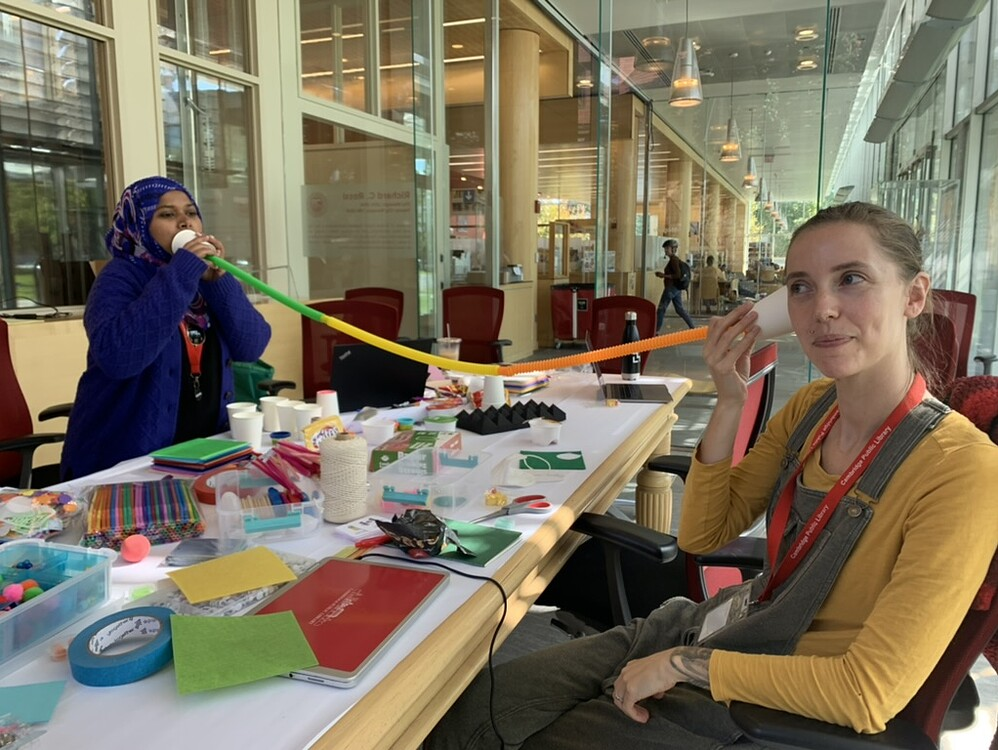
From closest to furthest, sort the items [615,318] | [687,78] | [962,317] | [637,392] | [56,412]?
1. [56,412]
2. [637,392]
3. [962,317]
4. [615,318]
5. [687,78]

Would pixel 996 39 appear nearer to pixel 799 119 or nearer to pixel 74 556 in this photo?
pixel 799 119

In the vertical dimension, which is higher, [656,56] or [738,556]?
[656,56]

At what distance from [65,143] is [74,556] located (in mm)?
3760

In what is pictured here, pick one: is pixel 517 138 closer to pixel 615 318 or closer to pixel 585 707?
pixel 615 318

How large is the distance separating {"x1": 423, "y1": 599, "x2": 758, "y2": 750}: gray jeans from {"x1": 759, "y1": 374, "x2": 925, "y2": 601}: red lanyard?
0.74 ft

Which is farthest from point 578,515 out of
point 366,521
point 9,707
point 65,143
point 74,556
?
point 65,143

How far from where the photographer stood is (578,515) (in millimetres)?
1612

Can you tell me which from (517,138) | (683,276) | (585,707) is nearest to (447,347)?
(585,707)

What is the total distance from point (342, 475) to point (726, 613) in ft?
2.52

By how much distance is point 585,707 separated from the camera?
1237 mm

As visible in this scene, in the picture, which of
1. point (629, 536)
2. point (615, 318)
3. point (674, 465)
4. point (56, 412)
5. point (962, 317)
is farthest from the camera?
point (615, 318)

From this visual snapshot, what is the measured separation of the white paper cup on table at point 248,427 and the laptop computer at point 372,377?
0.50 metres

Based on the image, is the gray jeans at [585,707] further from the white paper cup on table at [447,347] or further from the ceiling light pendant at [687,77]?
the ceiling light pendant at [687,77]

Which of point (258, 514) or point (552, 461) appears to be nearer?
point (258, 514)
